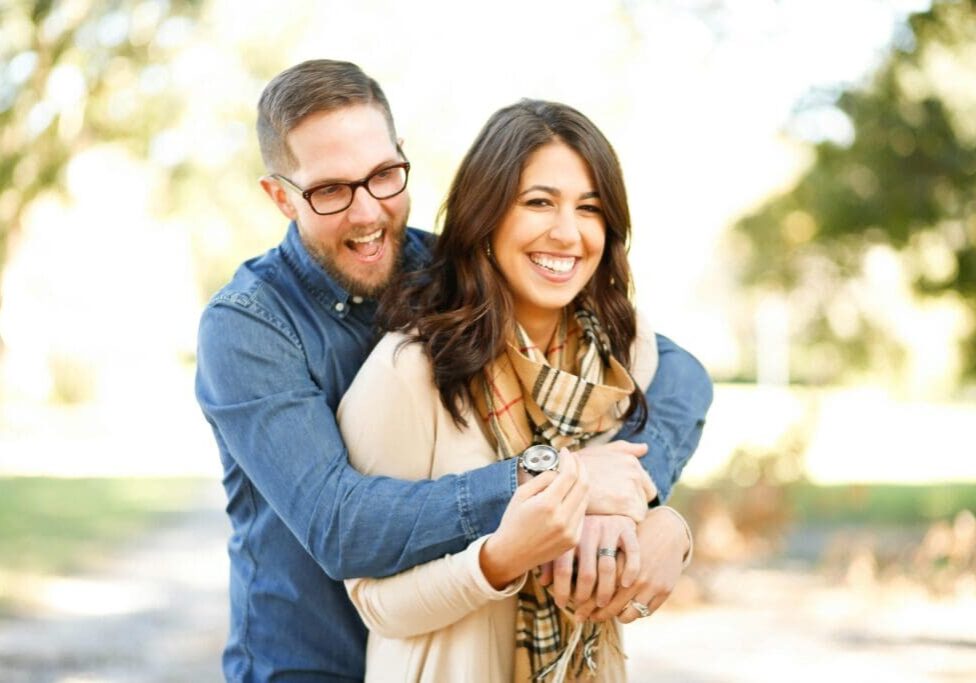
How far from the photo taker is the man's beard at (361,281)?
8.05 feet

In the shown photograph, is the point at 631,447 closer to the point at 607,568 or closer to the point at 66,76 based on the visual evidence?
the point at 607,568

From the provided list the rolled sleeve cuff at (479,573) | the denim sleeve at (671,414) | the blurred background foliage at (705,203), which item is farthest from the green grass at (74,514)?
the rolled sleeve cuff at (479,573)

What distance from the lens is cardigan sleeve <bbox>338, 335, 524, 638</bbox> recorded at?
6.79ft

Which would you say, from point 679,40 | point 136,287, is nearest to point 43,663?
point 679,40

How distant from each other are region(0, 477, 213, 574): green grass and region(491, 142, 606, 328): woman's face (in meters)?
7.33

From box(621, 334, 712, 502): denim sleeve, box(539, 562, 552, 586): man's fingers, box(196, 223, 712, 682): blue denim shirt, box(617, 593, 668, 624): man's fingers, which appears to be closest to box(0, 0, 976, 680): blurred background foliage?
box(621, 334, 712, 502): denim sleeve

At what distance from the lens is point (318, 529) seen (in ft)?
6.88

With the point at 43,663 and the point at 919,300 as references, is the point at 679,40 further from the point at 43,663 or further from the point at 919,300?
the point at 43,663

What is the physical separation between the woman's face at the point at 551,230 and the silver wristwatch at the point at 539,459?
375 mm

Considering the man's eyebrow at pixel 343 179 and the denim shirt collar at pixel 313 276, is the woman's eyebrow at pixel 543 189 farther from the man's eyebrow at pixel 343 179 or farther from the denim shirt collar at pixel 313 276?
the denim shirt collar at pixel 313 276

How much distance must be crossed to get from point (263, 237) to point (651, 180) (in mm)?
7885

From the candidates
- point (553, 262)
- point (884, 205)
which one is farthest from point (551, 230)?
point (884, 205)

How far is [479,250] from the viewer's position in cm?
245

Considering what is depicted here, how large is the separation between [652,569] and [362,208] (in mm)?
897
